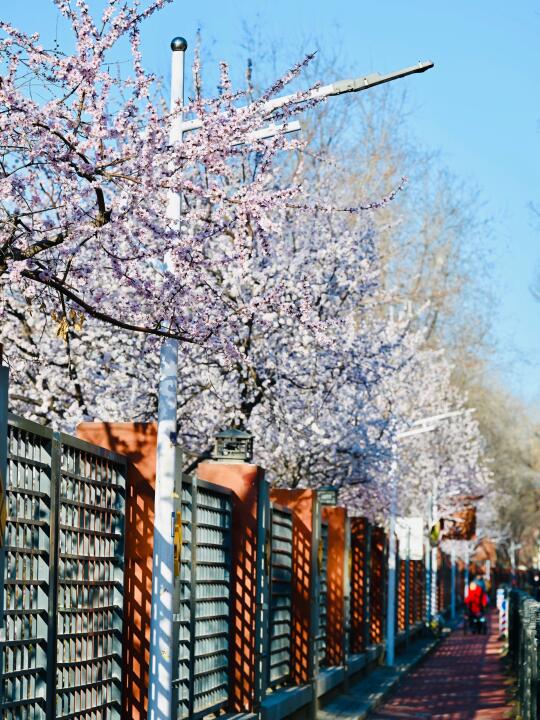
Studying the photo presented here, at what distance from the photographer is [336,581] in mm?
21156

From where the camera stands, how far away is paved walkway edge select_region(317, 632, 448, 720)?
17.9 meters

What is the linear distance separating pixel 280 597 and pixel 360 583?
971cm

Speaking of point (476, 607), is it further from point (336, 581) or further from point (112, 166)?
point (112, 166)

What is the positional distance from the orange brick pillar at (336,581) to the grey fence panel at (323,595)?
30cm

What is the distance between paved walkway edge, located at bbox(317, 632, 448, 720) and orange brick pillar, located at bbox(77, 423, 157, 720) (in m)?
7.57

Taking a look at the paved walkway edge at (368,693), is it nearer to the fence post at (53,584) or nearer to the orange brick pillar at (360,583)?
the orange brick pillar at (360,583)

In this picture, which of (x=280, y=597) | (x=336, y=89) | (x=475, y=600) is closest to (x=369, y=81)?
(x=336, y=89)

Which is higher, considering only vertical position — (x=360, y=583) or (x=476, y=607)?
(x=360, y=583)

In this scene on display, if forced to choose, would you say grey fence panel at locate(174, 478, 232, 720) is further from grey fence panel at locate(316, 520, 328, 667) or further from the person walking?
the person walking

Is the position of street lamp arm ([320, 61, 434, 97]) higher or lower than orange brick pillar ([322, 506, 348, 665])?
higher

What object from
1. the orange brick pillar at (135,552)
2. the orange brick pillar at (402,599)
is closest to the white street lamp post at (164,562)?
the orange brick pillar at (135,552)

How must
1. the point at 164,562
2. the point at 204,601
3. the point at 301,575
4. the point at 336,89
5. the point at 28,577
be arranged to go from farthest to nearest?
the point at 301,575 < the point at 204,601 < the point at 336,89 < the point at 164,562 < the point at 28,577

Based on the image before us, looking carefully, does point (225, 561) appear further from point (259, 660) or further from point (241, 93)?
point (241, 93)

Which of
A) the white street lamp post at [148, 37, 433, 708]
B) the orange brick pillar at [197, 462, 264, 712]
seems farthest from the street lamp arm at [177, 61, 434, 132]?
the orange brick pillar at [197, 462, 264, 712]
